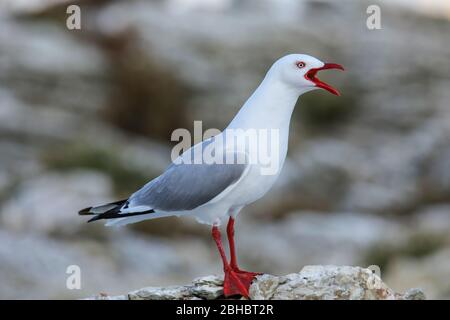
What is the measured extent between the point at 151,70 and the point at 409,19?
41.6 ft

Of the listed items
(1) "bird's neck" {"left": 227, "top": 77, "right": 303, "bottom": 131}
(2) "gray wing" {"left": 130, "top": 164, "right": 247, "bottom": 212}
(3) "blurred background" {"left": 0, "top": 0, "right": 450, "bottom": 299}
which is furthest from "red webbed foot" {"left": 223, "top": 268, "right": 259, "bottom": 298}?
(3) "blurred background" {"left": 0, "top": 0, "right": 450, "bottom": 299}

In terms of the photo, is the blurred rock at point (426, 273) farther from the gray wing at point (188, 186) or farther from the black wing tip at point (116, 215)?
the black wing tip at point (116, 215)

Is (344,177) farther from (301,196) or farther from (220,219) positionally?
(220,219)

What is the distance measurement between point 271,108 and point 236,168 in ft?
1.97

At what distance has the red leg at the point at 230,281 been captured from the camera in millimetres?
6867

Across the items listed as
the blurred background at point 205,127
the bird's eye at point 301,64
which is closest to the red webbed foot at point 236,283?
the bird's eye at point 301,64

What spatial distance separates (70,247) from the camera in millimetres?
15586

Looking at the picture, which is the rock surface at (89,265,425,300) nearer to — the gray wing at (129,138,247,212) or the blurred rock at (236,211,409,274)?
the gray wing at (129,138,247,212)

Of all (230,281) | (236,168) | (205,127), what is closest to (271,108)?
(236,168)

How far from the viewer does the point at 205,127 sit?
25.9 m

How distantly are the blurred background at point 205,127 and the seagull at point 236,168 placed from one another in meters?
6.59

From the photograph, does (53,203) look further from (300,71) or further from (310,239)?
(300,71)

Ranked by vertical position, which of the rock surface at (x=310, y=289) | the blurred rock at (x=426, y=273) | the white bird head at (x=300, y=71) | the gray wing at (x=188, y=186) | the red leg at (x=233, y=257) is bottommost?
the blurred rock at (x=426, y=273)

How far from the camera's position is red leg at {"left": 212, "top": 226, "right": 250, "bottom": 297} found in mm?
6867
